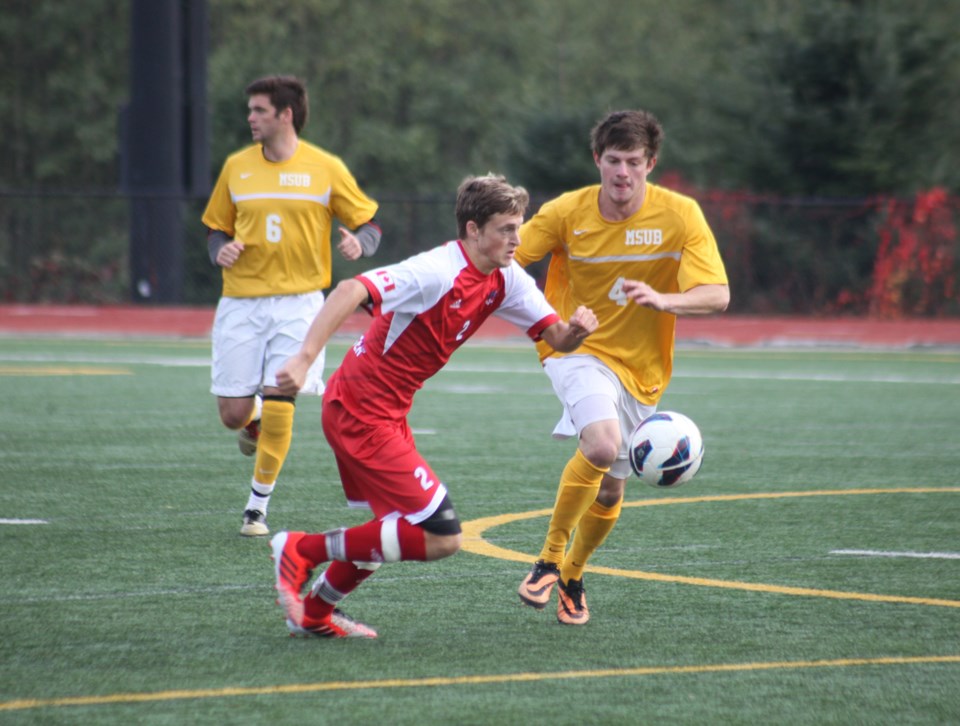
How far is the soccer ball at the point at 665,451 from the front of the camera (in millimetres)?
6207

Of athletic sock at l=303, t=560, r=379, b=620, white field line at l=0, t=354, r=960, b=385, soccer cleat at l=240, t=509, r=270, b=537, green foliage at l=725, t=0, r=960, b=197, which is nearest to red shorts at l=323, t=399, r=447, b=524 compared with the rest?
athletic sock at l=303, t=560, r=379, b=620

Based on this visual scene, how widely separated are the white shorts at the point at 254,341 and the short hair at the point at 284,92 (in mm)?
1019

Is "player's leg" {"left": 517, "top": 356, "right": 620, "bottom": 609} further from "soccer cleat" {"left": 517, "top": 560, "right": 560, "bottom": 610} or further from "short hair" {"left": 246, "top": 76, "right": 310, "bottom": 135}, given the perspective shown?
"short hair" {"left": 246, "top": 76, "right": 310, "bottom": 135}

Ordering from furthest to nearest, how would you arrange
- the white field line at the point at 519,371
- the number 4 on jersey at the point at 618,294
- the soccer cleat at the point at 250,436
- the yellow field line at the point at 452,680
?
the white field line at the point at 519,371 < the soccer cleat at the point at 250,436 < the number 4 on jersey at the point at 618,294 < the yellow field line at the point at 452,680

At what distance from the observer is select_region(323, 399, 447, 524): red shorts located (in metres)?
5.40

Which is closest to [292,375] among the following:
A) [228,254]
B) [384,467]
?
[384,467]

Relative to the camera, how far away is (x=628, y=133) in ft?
20.6

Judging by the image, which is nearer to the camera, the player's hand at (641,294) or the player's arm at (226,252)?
the player's hand at (641,294)

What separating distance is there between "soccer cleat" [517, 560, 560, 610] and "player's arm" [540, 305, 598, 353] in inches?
36.9

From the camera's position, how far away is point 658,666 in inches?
204

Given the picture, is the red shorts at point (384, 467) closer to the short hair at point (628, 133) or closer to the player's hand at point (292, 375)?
the player's hand at point (292, 375)

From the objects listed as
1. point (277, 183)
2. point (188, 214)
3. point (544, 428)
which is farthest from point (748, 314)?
point (277, 183)

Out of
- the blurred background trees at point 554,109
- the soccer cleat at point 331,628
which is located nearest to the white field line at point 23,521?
the soccer cleat at point 331,628

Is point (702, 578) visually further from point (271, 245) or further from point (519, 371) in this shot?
point (519, 371)
